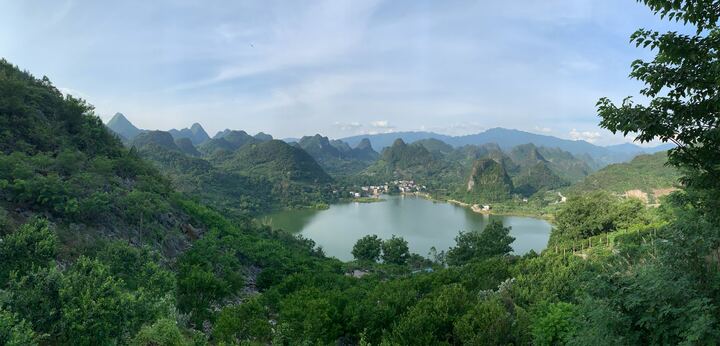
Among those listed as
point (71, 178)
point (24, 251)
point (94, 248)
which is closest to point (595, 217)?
point (94, 248)

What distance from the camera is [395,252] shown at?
91.4 ft

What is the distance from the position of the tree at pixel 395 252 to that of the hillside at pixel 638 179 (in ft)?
173

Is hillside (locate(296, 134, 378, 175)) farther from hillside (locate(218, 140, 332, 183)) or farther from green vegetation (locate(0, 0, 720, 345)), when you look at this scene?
green vegetation (locate(0, 0, 720, 345))

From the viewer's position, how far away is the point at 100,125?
24469 millimetres

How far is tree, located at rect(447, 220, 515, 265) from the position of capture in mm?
Answer: 26047

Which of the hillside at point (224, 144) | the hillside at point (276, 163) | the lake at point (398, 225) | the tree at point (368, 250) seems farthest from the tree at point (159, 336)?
the hillside at point (224, 144)

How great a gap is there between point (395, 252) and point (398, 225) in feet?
78.3

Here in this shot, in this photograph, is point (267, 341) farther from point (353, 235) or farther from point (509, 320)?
point (353, 235)

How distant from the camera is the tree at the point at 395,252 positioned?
27.8 m

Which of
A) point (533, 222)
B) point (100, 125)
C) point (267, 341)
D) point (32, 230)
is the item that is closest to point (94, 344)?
point (267, 341)

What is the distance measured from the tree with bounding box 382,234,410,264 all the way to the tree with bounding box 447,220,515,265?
3275 millimetres

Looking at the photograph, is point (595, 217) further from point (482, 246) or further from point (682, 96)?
point (682, 96)

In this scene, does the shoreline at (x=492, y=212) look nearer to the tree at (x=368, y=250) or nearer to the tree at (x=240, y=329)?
the tree at (x=368, y=250)

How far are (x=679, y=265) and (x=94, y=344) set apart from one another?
7452mm
